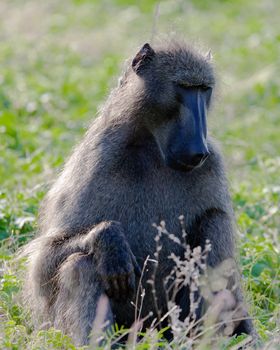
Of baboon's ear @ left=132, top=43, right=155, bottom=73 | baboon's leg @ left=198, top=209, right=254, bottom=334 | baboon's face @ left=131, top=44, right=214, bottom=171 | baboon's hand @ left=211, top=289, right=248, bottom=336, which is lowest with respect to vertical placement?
baboon's hand @ left=211, top=289, right=248, bottom=336

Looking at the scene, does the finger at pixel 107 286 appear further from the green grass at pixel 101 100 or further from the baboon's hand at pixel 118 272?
the green grass at pixel 101 100

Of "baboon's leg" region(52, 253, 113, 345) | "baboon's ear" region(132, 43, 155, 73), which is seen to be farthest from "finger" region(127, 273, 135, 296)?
"baboon's ear" region(132, 43, 155, 73)

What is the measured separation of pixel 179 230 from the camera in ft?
15.6

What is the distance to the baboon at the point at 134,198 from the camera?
14.6 feet

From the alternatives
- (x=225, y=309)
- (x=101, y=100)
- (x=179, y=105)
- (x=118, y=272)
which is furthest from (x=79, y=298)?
(x=101, y=100)

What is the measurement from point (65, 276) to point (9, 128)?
3797 millimetres

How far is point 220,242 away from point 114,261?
0.63m

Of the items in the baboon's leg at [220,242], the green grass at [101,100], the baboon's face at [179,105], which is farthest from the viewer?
the green grass at [101,100]

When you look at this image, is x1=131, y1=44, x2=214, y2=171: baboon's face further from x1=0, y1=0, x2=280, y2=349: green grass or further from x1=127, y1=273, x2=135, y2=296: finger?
x1=127, y1=273, x2=135, y2=296: finger

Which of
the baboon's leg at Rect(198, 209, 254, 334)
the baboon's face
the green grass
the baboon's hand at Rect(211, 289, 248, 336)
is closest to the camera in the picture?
the baboon's hand at Rect(211, 289, 248, 336)

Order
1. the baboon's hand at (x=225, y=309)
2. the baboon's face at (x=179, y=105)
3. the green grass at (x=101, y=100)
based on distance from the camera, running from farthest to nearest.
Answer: the green grass at (x=101, y=100), the baboon's face at (x=179, y=105), the baboon's hand at (x=225, y=309)

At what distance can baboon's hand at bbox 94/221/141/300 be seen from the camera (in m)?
4.40

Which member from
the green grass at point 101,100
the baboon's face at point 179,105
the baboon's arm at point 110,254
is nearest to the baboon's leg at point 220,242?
the green grass at point 101,100

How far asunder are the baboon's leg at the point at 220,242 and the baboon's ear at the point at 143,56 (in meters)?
0.81
